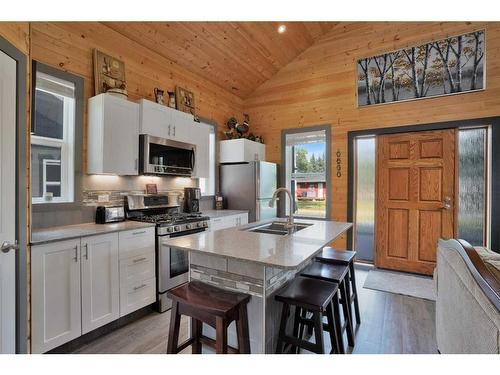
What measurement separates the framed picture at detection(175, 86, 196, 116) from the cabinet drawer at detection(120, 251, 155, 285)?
2.15 meters

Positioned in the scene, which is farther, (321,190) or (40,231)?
(321,190)

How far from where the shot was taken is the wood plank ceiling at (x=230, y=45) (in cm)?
311

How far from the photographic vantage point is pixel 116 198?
288 cm

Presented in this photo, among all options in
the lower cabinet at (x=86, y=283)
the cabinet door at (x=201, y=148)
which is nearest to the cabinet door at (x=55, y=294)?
the lower cabinet at (x=86, y=283)

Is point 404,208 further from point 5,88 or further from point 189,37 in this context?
point 5,88

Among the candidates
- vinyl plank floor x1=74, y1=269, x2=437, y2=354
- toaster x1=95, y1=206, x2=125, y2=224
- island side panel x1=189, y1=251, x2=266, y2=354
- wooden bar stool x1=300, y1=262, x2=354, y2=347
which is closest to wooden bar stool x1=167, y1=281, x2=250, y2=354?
island side panel x1=189, y1=251, x2=266, y2=354

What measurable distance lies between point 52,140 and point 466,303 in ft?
11.1

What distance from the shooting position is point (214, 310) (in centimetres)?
131

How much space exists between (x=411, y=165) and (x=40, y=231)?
176 inches

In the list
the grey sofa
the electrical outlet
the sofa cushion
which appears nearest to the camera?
the grey sofa

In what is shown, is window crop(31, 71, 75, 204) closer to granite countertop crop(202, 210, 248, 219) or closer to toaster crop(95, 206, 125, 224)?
toaster crop(95, 206, 125, 224)

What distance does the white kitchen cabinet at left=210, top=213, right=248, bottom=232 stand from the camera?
3380 mm

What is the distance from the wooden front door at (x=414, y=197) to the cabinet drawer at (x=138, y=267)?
329 centimetres
